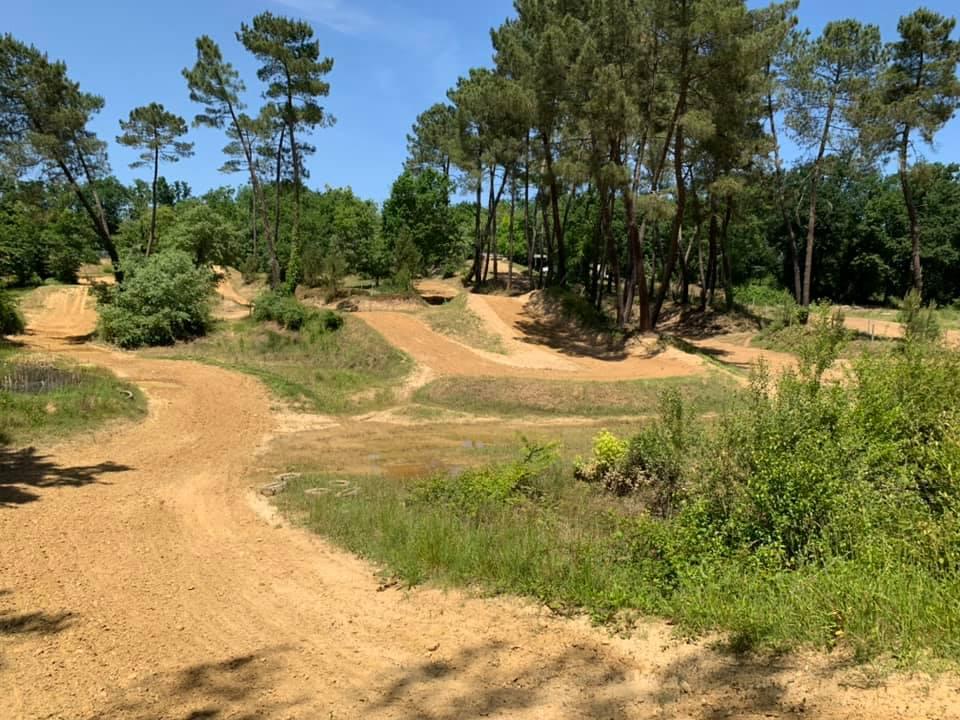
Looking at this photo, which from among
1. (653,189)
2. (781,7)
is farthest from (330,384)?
(781,7)

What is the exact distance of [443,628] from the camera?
507 centimetres

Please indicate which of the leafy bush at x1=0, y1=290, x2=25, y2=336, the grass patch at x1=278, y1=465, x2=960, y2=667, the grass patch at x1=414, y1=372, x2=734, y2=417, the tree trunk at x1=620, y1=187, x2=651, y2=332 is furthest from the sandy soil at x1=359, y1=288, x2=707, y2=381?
the leafy bush at x1=0, y1=290, x2=25, y2=336

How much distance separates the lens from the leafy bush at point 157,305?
81.9 ft

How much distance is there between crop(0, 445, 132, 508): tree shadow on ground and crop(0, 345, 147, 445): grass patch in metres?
0.88

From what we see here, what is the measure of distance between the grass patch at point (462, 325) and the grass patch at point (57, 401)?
12.8m

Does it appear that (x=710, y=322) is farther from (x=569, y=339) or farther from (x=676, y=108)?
(x=676, y=108)

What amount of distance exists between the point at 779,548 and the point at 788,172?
38.7 m

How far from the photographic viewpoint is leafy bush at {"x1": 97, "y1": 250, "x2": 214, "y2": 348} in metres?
25.0

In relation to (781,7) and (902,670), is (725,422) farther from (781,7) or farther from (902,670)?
(781,7)

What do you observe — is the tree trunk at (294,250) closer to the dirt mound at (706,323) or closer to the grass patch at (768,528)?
the dirt mound at (706,323)

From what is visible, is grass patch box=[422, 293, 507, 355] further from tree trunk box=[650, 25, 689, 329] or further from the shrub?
the shrub

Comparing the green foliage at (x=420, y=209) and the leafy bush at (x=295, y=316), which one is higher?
the green foliage at (x=420, y=209)

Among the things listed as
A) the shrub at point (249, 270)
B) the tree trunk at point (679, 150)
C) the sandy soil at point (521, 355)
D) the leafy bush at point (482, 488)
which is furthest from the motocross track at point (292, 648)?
the shrub at point (249, 270)

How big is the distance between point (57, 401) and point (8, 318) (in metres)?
16.2
